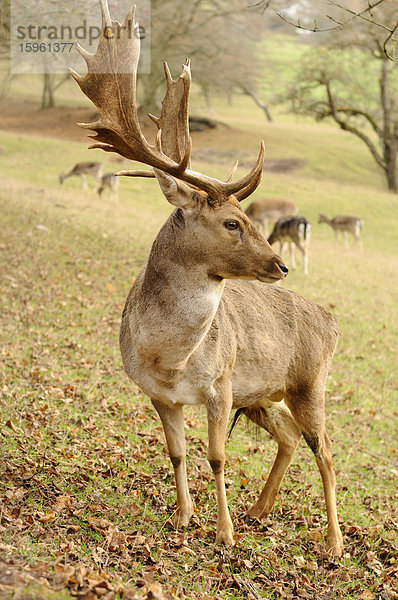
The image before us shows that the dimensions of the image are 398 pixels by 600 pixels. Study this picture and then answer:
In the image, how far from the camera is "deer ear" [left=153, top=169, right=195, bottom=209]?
4414mm

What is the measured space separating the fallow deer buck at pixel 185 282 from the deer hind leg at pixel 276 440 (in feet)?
1.80

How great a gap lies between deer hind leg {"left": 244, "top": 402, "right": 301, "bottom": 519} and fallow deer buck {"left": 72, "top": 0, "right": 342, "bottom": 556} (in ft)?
1.80

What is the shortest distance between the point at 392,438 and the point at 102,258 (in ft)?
25.0

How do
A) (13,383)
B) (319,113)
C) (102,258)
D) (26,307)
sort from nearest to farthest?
(13,383)
(26,307)
(102,258)
(319,113)

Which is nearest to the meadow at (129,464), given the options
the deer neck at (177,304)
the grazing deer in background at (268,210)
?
the deer neck at (177,304)

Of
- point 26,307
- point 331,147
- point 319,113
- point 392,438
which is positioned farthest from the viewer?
point 331,147

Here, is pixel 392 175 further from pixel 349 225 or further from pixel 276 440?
pixel 276 440

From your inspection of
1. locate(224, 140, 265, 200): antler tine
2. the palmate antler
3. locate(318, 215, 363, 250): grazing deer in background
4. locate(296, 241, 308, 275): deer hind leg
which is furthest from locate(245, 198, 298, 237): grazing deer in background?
locate(224, 140, 265, 200): antler tine

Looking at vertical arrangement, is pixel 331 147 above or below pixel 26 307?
below

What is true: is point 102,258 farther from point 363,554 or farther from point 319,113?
point 319,113

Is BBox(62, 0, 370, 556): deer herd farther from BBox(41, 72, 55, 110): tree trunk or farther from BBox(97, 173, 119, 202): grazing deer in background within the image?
BBox(41, 72, 55, 110): tree trunk

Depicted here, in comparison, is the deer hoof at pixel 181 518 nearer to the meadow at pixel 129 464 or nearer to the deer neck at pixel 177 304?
the meadow at pixel 129 464

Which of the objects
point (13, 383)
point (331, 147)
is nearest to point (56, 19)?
point (13, 383)

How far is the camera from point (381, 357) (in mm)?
11273
